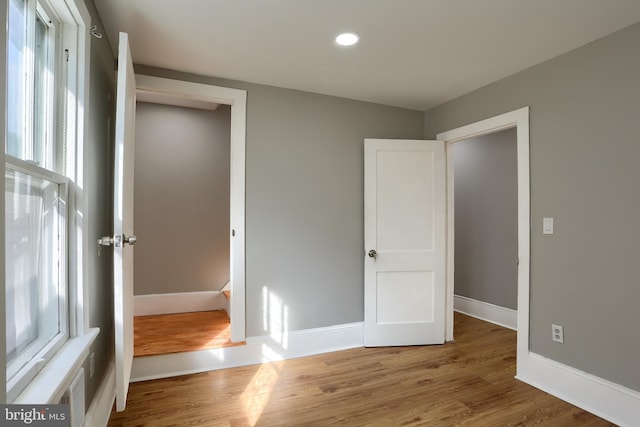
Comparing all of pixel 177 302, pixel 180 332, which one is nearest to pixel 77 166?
pixel 180 332

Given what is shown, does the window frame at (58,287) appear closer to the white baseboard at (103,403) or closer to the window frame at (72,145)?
the window frame at (72,145)

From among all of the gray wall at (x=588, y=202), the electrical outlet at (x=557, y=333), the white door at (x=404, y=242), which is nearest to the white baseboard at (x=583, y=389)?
the gray wall at (x=588, y=202)

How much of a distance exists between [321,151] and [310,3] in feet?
4.76

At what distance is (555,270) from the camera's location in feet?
7.95

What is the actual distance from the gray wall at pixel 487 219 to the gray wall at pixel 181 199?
292 centimetres

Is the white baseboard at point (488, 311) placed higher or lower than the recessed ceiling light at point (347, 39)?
lower

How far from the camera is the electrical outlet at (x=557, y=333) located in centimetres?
238

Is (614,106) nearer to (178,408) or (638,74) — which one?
(638,74)

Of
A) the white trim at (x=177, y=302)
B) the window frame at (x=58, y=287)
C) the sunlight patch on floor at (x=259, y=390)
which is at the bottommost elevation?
the sunlight patch on floor at (x=259, y=390)

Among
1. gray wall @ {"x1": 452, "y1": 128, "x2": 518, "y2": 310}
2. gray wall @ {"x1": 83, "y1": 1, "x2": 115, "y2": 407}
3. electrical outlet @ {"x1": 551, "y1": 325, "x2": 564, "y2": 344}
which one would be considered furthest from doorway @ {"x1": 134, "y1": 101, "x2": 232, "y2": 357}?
gray wall @ {"x1": 452, "y1": 128, "x2": 518, "y2": 310}

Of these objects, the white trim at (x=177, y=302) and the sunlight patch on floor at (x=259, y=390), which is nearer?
the sunlight patch on floor at (x=259, y=390)

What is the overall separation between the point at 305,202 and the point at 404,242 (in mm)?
1017

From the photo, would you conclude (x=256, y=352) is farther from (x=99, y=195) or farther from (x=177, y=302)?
(x=99, y=195)

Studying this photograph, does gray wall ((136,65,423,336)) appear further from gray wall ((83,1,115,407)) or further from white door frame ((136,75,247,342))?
gray wall ((83,1,115,407))
